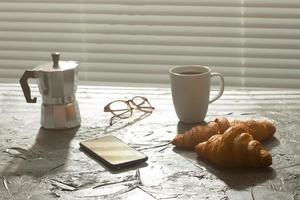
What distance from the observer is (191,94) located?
4.20ft

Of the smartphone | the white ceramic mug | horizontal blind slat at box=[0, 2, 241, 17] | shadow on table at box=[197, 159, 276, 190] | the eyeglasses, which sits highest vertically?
horizontal blind slat at box=[0, 2, 241, 17]

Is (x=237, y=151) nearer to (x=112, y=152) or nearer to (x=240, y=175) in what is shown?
(x=240, y=175)

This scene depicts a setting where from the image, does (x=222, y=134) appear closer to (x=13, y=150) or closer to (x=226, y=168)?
(x=226, y=168)

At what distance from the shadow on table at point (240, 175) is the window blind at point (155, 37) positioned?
1.10 m

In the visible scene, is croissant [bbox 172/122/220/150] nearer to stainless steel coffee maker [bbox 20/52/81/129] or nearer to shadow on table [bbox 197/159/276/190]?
shadow on table [bbox 197/159/276/190]

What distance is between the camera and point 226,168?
3.47ft

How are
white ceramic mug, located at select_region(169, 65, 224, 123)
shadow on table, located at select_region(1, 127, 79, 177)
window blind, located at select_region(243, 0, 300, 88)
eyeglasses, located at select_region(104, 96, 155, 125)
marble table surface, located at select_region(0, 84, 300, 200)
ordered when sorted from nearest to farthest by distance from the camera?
1. marble table surface, located at select_region(0, 84, 300, 200)
2. shadow on table, located at select_region(1, 127, 79, 177)
3. white ceramic mug, located at select_region(169, 65, 224, 123)
4. eyeglasses, located at select_region(104, 96, 155, 125)
5. window blind, located at select_region(243, 0, 300, 88)

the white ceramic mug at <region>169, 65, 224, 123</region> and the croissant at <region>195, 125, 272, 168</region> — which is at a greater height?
the white ceramic mug at <region>169, 65, 224, 123</region>

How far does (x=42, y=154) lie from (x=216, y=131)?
0.33m

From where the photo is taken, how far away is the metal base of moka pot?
1.28 metres

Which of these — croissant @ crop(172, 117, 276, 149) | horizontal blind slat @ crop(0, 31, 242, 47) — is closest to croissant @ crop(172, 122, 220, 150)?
croissant @ crop(172, 117, 276, 149)

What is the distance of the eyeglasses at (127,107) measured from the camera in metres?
1.38

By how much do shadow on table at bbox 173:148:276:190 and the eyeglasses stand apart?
13.0 inches

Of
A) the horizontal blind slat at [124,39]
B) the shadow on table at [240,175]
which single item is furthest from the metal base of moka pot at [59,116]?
the horizontal blind slat at [124,39]
